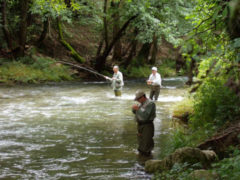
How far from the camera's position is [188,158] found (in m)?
6.34

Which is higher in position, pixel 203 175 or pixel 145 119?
pixel 145 119

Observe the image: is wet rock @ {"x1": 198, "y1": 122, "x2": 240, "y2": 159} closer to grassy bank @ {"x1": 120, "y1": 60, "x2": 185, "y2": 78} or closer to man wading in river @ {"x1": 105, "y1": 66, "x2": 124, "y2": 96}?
man wading in river @ {"x1": 105, "y1": 66, "x2": 124, "y2": 96}

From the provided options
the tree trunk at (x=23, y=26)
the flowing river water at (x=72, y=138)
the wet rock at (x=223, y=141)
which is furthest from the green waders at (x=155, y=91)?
the tree trunk at (x=23, y=26)

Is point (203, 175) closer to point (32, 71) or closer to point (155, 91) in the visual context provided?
point (155, 91)

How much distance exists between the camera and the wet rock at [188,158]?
6.23 m

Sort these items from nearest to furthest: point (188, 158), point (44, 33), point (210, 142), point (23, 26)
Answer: point (188, 158) → point (210, 142) → point (23, 26) → point (44, 33)

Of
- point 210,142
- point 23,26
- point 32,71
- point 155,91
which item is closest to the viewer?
point 210,142

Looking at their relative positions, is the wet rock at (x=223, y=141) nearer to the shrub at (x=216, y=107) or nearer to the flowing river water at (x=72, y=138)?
the shrub at (x=216, y=107)

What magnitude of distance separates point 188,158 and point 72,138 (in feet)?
14.0

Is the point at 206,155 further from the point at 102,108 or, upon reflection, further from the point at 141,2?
the point at 141,2

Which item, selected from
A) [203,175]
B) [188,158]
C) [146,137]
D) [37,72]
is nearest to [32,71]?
[37,72]

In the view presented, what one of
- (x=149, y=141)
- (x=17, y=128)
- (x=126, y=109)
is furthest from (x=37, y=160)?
(x=126, y=109)

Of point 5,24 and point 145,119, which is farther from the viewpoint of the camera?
point 5,24

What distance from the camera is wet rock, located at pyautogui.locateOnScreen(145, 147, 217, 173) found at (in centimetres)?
623
